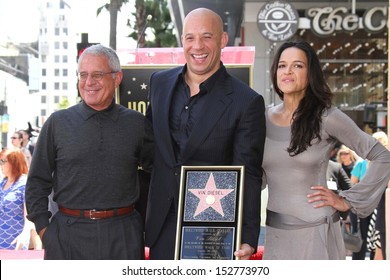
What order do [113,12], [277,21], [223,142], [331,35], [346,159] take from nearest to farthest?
[223,142], [113,12], [346,159], [277,21], [331,35]

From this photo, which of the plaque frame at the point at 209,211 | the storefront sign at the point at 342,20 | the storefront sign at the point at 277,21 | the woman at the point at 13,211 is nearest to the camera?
the plaque frame at the point at 209,211

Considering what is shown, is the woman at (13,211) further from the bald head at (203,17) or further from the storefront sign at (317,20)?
the storefront sign at (317,20)

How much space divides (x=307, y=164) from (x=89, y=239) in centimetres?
106

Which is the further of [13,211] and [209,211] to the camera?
[13,211]

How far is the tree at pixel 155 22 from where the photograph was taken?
11.3 m

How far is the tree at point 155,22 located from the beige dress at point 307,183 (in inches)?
280

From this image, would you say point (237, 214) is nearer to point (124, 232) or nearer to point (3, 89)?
point (124, 232)

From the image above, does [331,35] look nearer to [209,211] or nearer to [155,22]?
[155,22]

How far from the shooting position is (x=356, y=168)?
9.27 m

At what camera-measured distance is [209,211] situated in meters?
3.08

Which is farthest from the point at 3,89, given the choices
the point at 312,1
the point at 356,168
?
the point at 312,1

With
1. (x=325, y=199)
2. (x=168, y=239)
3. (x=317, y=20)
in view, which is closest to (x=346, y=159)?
(x=317, y=20)

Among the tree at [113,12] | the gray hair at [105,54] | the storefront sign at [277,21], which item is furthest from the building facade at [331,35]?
the tree at [113,12]
